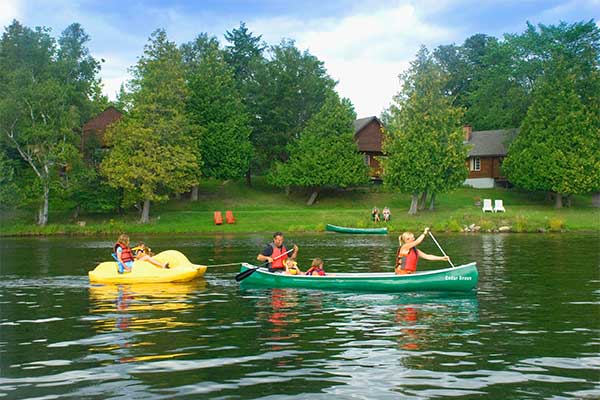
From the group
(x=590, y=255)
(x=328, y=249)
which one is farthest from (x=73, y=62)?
(x=590, y=255)

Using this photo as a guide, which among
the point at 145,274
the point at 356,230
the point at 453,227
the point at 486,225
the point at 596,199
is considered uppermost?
the point at 596,199

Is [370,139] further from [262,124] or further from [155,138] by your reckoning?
[155,138]

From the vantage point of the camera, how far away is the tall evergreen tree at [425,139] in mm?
57781

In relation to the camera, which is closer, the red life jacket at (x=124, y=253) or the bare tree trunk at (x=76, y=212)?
the red life jacket at (x=124, y=253)

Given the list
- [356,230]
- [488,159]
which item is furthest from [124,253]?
[488,159]

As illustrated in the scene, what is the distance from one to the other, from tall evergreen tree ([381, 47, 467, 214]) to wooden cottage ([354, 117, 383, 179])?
16.2 m

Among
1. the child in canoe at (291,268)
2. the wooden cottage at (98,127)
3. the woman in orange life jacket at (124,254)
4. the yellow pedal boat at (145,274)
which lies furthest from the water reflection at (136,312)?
the wooden cottage at (98,127)

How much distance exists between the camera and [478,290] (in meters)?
20.7

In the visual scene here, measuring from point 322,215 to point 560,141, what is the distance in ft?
72.4

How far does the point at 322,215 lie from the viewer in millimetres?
56500

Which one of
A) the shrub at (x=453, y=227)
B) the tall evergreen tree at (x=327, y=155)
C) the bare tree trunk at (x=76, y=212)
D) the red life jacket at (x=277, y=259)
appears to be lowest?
the red life jacket at (x=277, y=259)

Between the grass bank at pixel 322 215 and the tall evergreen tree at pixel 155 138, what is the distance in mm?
3177

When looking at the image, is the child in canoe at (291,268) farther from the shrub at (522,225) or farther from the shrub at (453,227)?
the shrub at (522,225)

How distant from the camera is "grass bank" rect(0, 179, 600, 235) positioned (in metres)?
51.5
